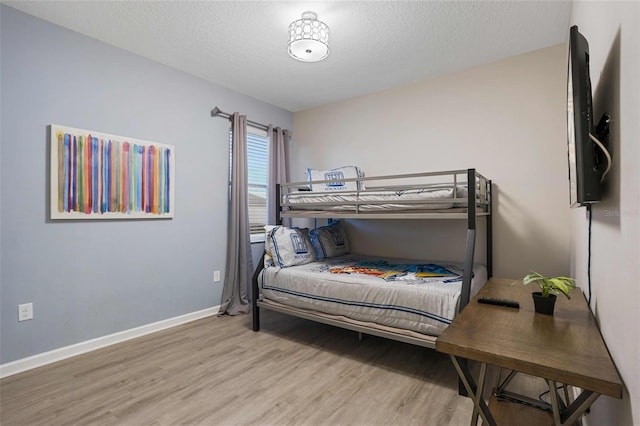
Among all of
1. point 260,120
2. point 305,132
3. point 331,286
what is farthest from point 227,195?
point 331,286

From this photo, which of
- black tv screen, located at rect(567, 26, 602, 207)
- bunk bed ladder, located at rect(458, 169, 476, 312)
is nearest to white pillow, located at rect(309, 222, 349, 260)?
bunk bed ladder, located at rect(458, 169, 476, 312)

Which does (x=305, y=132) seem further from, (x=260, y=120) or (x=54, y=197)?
(x=54, y=197)

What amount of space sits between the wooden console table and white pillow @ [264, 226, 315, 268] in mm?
1729

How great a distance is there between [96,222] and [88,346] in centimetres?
94

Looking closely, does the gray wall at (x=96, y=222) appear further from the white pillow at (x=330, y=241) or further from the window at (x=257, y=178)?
the white pillow at (x=330, y=241)

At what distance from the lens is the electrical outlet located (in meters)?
2.13

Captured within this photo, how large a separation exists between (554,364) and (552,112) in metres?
2.48

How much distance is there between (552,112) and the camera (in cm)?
262

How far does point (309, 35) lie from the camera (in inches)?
81.1

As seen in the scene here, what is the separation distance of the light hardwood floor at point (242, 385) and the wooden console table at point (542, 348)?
0.69 meters

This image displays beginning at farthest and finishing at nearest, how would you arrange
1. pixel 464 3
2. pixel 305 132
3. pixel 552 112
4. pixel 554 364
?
1. pixel 305 132
2. pixel 552 112
3. pixel 464 3
4. pixel 554 364

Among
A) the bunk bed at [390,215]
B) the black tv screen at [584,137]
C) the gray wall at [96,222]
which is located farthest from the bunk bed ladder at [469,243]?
the gray wall at [96,222]

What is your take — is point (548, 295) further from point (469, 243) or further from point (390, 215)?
point (390, 215)

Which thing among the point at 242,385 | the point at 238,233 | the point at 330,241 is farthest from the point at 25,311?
the point at 330,241
